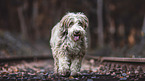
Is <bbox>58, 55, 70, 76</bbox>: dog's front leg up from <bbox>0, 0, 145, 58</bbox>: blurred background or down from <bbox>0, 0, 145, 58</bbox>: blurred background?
down

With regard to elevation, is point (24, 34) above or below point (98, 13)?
below

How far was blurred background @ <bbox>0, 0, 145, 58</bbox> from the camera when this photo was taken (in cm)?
2711

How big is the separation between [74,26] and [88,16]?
26475 millimetres

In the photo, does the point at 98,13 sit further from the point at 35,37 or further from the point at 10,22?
the point at 10,22

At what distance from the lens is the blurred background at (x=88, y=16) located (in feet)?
88.9

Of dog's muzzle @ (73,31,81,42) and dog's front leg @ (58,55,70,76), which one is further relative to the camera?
dog's front leg @ (58,55,70,76)

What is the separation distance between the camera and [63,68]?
6430mm

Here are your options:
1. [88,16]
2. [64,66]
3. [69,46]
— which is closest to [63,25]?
[69,46]

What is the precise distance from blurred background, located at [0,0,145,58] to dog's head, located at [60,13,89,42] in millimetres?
17415

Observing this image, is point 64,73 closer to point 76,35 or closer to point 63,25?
point 76,35

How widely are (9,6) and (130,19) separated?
1552 cm

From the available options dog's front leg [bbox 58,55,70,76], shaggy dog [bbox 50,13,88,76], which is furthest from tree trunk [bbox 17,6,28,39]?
dog's front leg [bbox 58,55,70,76]

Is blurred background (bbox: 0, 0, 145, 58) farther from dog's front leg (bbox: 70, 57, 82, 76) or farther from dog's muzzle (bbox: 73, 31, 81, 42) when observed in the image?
dog's muzzle (bbox: 73, 31, 81, 42)

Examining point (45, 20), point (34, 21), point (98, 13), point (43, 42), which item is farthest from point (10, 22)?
point (98, 13)
